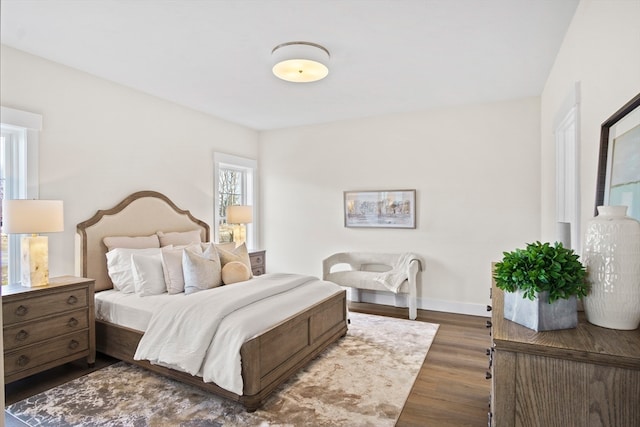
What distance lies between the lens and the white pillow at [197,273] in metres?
3.24

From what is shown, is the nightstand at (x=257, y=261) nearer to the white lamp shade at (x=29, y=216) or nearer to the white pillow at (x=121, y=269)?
the white pillow at (x=121, y=269)

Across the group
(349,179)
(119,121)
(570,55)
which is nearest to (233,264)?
(119,121)

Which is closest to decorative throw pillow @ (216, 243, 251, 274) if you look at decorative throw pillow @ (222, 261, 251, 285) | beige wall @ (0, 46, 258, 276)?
decorative throw pillow @ (222, 261, 251, 285)

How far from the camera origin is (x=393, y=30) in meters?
2.70

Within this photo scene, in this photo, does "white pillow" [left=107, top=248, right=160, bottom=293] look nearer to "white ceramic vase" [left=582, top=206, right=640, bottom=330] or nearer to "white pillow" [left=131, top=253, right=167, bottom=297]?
"white pillow" [left=131, top=253, right=167, bottom=297]

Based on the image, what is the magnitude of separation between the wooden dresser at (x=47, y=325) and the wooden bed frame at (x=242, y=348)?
0.22m

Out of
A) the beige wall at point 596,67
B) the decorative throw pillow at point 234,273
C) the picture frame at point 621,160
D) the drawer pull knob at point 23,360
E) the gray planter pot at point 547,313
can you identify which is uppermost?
the beige wall at point 596,67

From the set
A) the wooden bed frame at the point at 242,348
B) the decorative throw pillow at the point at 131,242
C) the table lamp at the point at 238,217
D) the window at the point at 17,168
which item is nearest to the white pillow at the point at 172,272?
the wooden bed frame at the point at 242,348

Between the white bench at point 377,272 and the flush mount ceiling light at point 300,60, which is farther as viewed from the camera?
the white bench at point 377,272

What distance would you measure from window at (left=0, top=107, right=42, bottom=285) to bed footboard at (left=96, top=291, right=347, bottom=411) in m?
0.89

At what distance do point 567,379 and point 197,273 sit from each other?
113 inches

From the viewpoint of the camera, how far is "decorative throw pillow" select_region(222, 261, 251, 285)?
3.47 metres

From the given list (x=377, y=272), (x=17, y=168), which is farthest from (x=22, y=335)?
(x=377, y=272)

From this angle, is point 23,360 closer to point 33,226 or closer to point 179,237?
point 33,226
